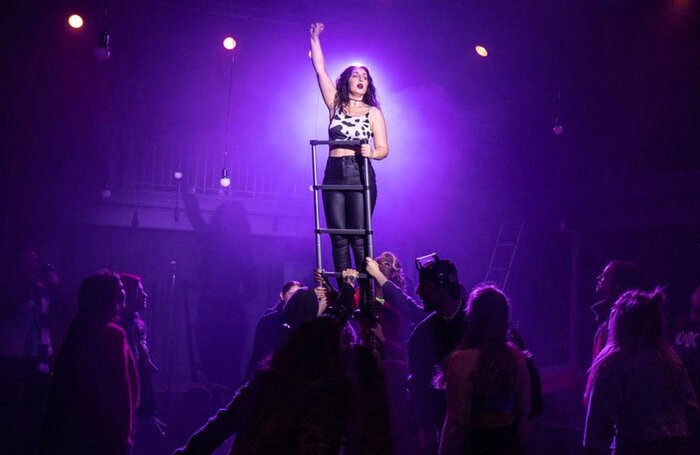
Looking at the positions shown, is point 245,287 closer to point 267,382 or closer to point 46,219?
point 46,219

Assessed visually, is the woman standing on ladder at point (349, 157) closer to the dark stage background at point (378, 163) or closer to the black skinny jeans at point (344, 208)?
the black skinny jeans at point (344, 208)

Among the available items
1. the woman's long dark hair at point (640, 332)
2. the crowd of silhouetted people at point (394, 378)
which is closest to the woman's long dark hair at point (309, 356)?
A: the crowd of silhouetted people at point (394, 378)

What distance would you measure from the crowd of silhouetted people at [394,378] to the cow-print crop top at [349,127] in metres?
0.94

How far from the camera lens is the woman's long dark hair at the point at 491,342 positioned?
11.1 ft

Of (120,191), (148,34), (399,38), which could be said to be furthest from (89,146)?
(399,38)

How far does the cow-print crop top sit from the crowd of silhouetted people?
3.07 feet

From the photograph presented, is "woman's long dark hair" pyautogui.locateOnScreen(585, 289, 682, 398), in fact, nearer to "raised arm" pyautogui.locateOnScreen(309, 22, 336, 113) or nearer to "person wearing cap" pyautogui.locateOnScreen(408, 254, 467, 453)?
"person wearing cap" pyautogui.locateOnScreen(408, 254, 467, 453)

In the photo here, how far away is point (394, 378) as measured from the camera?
4531 mm

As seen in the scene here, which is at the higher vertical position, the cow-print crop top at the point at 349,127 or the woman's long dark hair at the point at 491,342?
the cow-print crop top at the point at 349,127

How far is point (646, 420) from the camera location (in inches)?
155

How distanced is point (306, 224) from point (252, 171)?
5.24 feet

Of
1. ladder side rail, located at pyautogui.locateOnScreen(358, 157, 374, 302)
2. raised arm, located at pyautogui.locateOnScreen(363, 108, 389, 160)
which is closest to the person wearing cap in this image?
ladder side rail, located at pyautogui.locateOnScreen(358, 157, 374, 302)

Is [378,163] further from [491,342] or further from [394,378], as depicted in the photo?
[491,342]

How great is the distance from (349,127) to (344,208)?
23.4 inches
